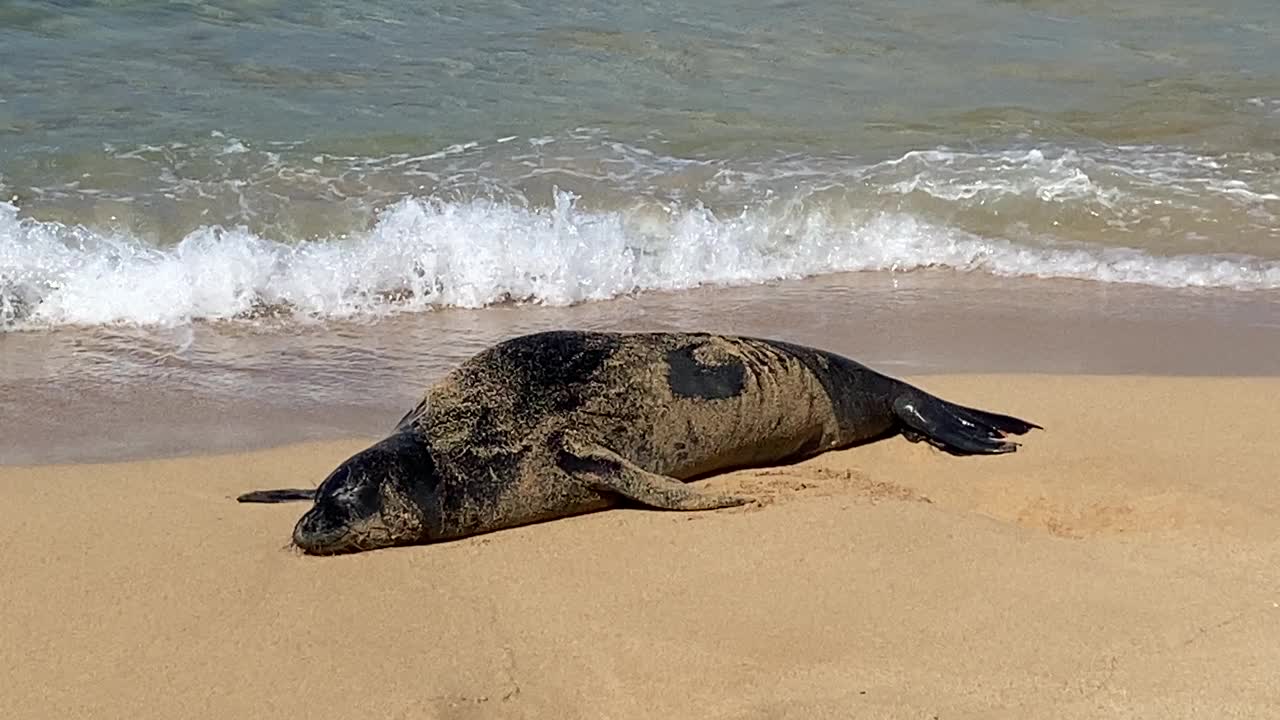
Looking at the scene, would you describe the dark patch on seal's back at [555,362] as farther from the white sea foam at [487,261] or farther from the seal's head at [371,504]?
the white sea foam at [487,261]

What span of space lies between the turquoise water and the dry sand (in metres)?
2.92

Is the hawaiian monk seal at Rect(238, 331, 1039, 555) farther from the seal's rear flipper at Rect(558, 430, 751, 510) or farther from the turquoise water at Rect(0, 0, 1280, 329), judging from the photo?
the turquoise water at Rect(0, 0, 1280, 329)

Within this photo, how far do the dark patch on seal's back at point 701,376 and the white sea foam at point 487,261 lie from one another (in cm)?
255

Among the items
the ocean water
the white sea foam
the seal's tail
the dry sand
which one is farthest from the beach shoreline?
the seal's tail

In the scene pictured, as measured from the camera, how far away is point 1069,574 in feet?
13.9

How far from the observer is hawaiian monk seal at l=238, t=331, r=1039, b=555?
4691mm

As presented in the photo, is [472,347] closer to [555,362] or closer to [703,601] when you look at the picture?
[555,362]

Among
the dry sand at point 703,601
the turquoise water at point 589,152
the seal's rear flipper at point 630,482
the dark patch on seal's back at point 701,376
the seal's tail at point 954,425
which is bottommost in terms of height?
the dry sand at point 703,601

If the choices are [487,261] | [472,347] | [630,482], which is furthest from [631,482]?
[487,261]

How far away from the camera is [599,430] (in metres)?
5.08

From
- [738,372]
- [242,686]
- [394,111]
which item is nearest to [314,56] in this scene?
[394,111]

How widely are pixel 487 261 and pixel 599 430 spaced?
10.2 feet

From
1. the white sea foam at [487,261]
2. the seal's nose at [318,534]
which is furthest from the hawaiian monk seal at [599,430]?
the white sea foam at [487,261]

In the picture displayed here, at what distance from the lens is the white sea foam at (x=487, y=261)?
24.9ft
